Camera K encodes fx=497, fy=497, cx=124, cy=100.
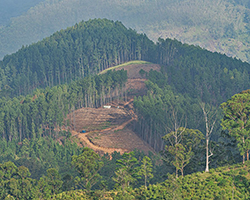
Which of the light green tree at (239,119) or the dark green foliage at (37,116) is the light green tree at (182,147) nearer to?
the light green tree at (239,119)

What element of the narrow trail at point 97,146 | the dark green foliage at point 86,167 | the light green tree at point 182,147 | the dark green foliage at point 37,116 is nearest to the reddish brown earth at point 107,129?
the narrow trail at point 97,146

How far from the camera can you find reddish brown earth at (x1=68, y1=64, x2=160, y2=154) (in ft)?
566

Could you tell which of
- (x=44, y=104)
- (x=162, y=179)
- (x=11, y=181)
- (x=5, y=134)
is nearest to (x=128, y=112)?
(x=44, y=104)

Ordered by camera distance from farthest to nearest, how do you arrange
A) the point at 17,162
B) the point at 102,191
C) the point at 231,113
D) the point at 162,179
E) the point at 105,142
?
the point at 105,142 < the point at 17,162 < the point at 162,179 < the point at 231,113 < the point at 102,191

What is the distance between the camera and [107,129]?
603 feet

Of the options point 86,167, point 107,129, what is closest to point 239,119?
point 86,167

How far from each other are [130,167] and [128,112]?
285 feet

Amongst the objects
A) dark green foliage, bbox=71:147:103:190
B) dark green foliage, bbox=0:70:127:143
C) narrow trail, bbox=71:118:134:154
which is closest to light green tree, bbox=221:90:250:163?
dark green foliage, bbox=71:147:103:190

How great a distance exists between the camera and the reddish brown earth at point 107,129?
566 feet

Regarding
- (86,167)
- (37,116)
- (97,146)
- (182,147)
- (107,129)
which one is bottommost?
(97,146)

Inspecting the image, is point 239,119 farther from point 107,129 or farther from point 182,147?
point 107,129

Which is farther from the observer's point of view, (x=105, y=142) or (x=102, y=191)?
(x=105, y=142)

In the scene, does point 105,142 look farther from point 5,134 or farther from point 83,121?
point 5,134

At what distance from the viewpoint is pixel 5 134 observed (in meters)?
175
